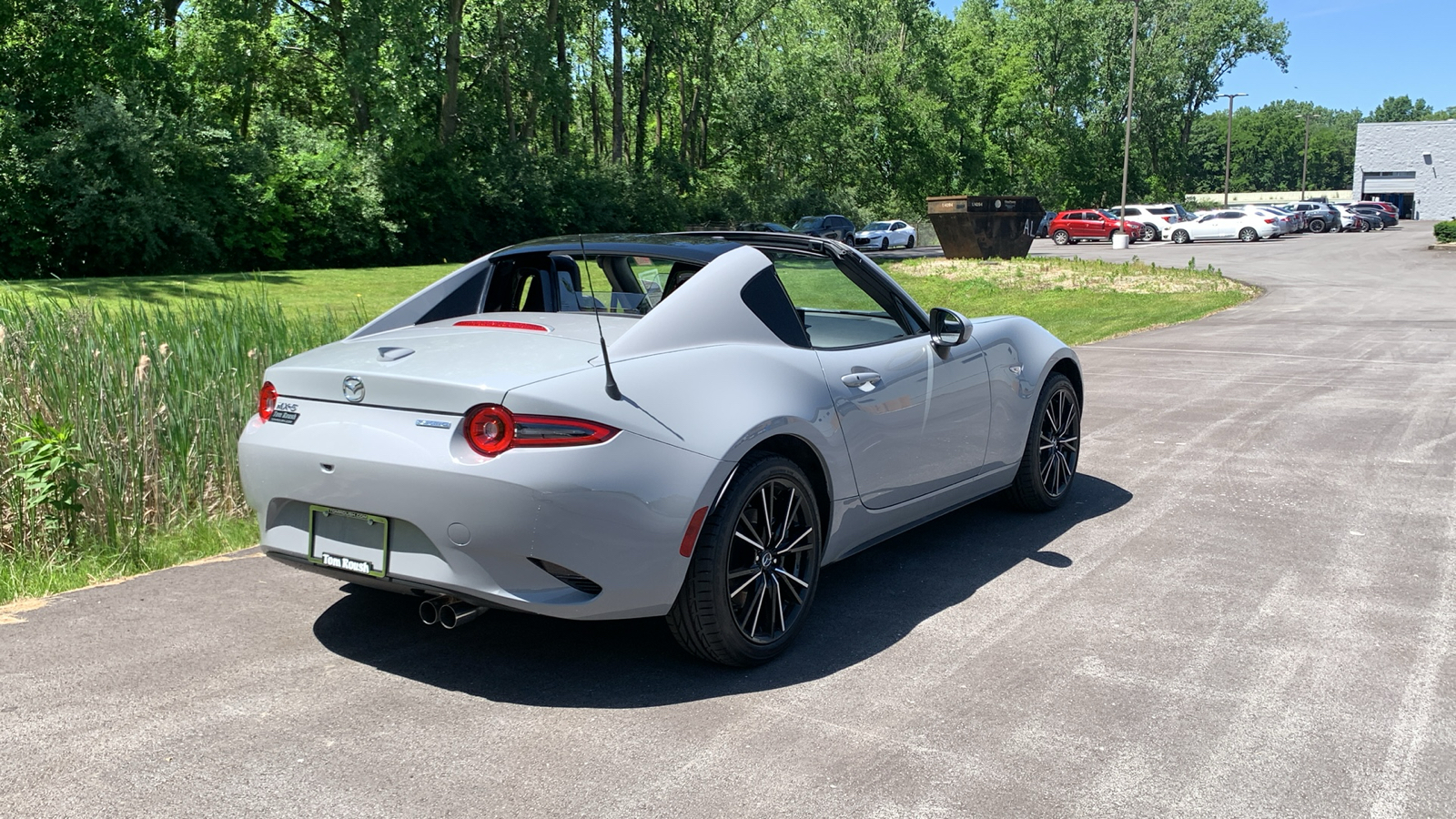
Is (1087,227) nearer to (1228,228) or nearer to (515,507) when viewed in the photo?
(1228,228)

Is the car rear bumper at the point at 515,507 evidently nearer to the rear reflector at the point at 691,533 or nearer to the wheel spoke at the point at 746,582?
the rear reflector at the point at 691,533

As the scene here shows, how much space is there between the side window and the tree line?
25.7m

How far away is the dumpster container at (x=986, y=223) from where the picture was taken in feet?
98.1

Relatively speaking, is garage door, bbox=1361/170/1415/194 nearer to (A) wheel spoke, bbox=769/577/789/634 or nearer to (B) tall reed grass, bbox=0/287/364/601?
(B) tall reed grass, bbox=0/287/364/601

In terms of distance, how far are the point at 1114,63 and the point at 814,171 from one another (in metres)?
28.9

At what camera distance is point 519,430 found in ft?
11.7

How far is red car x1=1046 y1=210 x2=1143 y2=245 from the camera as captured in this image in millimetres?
52188

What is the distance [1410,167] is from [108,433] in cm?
9718

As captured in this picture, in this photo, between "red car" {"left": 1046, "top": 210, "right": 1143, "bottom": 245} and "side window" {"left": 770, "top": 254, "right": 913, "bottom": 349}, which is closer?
"side window" {"left": 770, "top": 254, "right": 913, "bottom": 349}

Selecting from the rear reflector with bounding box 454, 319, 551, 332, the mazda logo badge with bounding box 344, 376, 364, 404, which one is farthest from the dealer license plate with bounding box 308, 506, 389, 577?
the rear reflector with bounding box 454, 319, 551, 332

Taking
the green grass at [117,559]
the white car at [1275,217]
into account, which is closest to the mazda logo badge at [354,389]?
the green grass at [117,559]

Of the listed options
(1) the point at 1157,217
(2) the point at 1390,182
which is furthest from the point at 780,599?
(2) the point at 1390,182

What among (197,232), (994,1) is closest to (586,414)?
(197,232)

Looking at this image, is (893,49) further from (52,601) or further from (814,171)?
(52,601)
